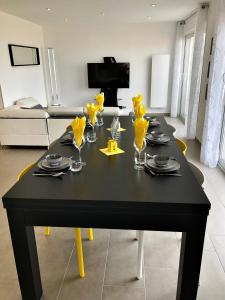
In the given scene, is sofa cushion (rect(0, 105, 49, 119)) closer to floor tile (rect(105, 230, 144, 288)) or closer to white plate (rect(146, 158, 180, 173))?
floor tile (rect(105, 230, 144, 288))

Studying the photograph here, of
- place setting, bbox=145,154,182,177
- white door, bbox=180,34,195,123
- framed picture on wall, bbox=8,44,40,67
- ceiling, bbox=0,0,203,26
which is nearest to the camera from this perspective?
place setting, bbox=145,154,182,177

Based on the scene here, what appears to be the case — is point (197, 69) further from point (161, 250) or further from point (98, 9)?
point (161, 250)

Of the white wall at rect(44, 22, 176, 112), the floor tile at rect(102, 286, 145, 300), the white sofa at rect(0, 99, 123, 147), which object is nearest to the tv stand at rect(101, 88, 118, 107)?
the white wall at rect(44, 22, 176, 112)

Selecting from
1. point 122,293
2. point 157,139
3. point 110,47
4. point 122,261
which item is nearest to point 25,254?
point 122,293

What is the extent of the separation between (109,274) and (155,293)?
0.36 meters

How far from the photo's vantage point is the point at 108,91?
705 cm

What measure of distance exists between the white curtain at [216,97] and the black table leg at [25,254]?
292 centimetres

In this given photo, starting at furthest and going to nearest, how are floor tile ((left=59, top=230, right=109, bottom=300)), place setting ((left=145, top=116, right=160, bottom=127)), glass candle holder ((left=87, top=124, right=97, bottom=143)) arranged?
place setting ((left=145, top=116, right=160, bottom=127))
glass candle holder ((left=87, top=124, right=97, bottom=143))
floor tile ((left=59, top=230, right=109, bottom=300))

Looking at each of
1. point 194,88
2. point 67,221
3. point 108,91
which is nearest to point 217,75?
point 194,88

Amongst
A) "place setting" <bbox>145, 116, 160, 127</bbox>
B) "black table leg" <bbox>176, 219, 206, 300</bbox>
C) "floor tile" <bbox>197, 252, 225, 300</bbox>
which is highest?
"place setting" <bbox>145, 116, 160, 127</bbox>

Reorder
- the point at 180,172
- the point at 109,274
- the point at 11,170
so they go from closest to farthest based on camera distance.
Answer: the point at 180,172
the point at 109,274
the point at 11,170

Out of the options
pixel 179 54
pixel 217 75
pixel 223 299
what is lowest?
pixel 223 299

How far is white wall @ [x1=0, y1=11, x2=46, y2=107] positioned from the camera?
195 inches

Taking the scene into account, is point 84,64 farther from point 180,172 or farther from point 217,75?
point 180,172
